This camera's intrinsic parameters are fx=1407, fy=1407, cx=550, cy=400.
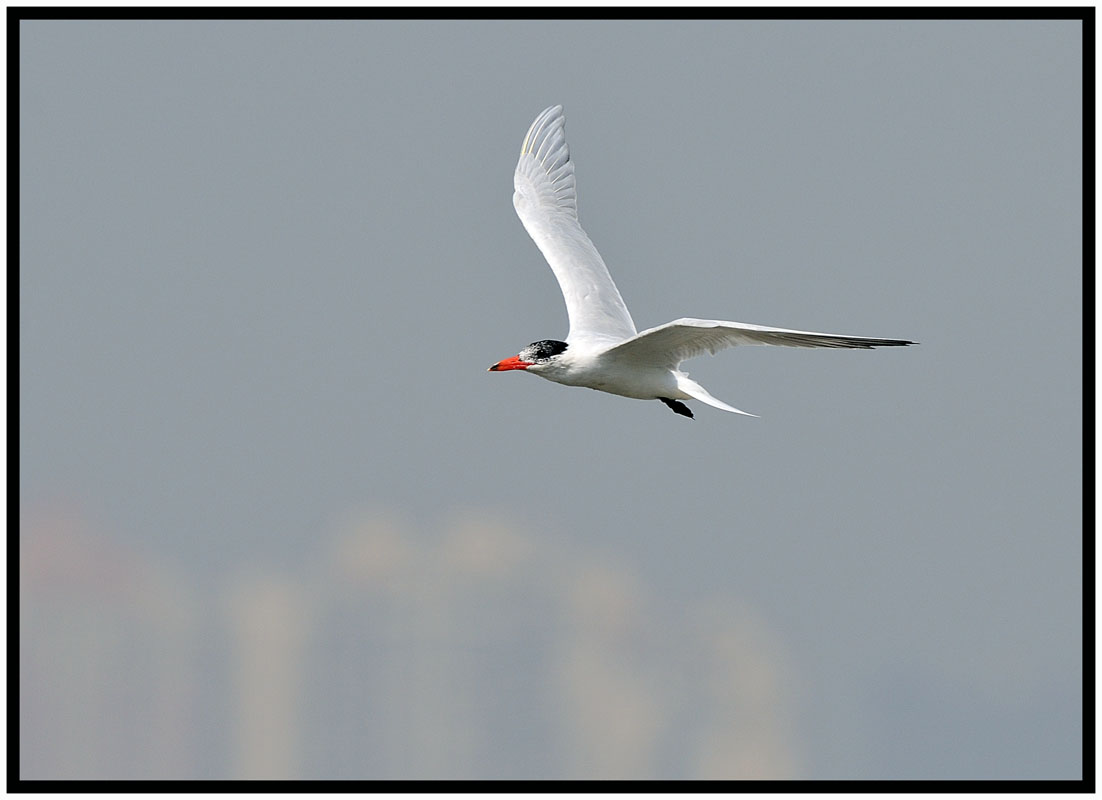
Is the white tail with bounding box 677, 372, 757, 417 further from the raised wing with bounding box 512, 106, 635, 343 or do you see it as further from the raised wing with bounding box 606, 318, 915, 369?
the raised wing with bounding box 512, 106, 635, 343

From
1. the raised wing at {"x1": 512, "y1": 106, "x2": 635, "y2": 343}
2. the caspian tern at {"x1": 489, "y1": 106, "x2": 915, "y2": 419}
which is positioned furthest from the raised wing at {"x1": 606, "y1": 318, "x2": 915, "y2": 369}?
the raised wing at {"x1": 512, "y1": 106, "x2": 635, "y2": 343}

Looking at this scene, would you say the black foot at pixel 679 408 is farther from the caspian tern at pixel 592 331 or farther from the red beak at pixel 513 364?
the red beak at pixel 513 364

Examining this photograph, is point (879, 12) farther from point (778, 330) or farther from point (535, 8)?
point (778, 330)

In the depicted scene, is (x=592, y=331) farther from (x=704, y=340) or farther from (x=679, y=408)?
(x=704, y=340)

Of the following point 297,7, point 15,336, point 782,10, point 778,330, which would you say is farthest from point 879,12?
point 15,336

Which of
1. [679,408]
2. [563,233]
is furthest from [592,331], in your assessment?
[563,233]

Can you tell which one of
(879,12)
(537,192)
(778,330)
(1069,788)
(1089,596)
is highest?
(879,12)
